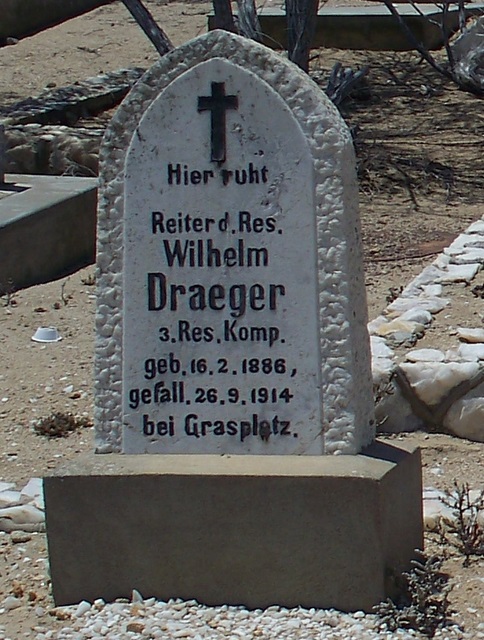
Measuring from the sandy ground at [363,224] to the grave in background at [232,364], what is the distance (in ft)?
1.11

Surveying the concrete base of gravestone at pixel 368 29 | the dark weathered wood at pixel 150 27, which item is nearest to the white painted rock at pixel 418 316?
the dark weathered wood at pixel 150 27

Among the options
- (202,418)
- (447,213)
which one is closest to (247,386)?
(202,418)

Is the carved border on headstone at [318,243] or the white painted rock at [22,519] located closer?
the carved border on headstone at [318,243]

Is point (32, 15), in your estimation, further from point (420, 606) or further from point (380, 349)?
point (420, 606)

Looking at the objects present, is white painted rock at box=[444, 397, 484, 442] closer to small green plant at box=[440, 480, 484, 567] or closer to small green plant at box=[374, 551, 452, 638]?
small green plant at box=[440, 480, 484, 567]

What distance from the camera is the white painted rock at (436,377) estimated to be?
5.00 m

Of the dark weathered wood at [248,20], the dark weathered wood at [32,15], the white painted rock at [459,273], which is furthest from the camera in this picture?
the dark weathered wood at [32,15]

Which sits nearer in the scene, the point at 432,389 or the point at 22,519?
the point at 22,519

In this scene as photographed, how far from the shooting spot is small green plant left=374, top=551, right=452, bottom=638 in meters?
3.44

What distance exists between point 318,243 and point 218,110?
18.5 inches

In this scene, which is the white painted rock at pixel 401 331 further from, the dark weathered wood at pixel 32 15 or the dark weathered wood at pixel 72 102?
the dark weathered wood at pixel 32 15

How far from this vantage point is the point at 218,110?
3572 mm

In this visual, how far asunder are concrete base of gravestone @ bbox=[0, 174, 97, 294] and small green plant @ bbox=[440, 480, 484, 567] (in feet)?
13.6

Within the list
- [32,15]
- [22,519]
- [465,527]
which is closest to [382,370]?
[465,527]
